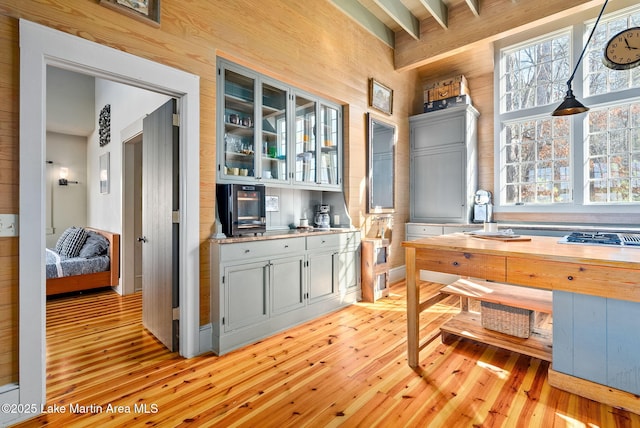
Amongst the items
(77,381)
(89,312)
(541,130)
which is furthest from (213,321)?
(541,130)

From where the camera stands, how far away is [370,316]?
333 cm

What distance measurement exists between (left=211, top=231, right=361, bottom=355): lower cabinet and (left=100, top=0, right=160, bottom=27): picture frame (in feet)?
5.35

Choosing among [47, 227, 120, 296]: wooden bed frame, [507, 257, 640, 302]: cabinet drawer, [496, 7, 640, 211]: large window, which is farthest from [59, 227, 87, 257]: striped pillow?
[496, 7, 640, 211]: large window

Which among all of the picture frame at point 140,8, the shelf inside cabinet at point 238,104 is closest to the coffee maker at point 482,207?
the shelf inside cabinet at point 238,104

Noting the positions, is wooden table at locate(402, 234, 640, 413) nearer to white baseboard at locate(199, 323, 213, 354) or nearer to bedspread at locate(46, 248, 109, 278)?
white baseboard at locate(199, 323, 213, 354)

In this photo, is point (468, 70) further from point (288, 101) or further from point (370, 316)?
point (370, 316)

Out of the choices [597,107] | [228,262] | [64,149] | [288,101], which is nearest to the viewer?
[228,262]

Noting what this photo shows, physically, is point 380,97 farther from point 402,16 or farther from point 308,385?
point 308,385

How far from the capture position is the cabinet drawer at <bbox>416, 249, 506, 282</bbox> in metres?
1.93

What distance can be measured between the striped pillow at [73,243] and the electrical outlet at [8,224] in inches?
123

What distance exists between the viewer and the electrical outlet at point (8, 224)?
170 centimetres

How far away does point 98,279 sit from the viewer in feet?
13.9

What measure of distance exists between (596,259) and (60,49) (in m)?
3.11

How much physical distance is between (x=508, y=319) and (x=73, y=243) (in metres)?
5.24
